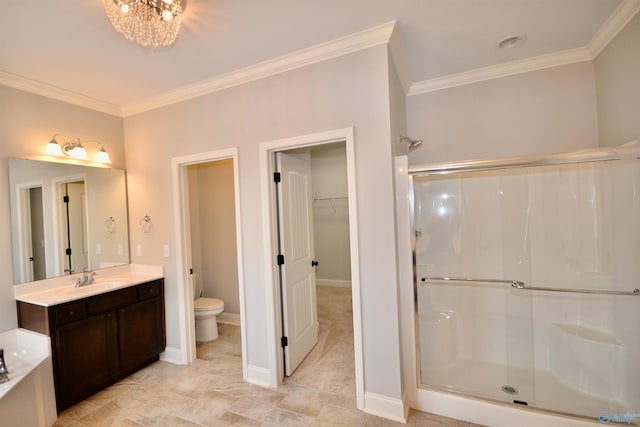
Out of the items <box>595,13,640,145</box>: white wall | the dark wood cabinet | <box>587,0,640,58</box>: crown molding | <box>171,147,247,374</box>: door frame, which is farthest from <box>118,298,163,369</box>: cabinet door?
<box>587,0,640,58</box>: crown molding

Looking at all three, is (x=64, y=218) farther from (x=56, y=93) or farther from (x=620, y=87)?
(x=620, y=87)

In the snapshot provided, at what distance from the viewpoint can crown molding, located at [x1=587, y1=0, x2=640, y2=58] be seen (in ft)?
5.87

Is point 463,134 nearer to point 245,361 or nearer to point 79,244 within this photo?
point 245,361

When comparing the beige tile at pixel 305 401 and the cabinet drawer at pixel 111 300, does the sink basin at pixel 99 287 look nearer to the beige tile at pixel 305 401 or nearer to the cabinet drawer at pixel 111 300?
the cabinet drawer at pixel 111 300

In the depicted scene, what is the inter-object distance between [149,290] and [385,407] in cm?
249

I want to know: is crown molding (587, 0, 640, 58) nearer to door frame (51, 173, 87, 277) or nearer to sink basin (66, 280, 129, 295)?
sink basin (66, 280, 129, 295)

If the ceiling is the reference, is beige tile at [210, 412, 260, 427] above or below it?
below

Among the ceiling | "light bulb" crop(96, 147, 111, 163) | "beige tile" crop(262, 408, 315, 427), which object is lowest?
"beige tile" crop(262, 408, 315, 427)

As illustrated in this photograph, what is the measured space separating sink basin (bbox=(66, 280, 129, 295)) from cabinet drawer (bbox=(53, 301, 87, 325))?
5.5 inches

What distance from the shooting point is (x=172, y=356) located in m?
2.90

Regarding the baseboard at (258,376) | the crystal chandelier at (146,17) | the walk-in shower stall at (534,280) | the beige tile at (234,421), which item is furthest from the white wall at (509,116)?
the beige tile at (234,421)

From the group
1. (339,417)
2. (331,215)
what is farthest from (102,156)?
(331,215)

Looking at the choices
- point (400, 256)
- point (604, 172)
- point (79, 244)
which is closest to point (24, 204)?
point (79, 244)

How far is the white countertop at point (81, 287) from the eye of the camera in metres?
2.26
